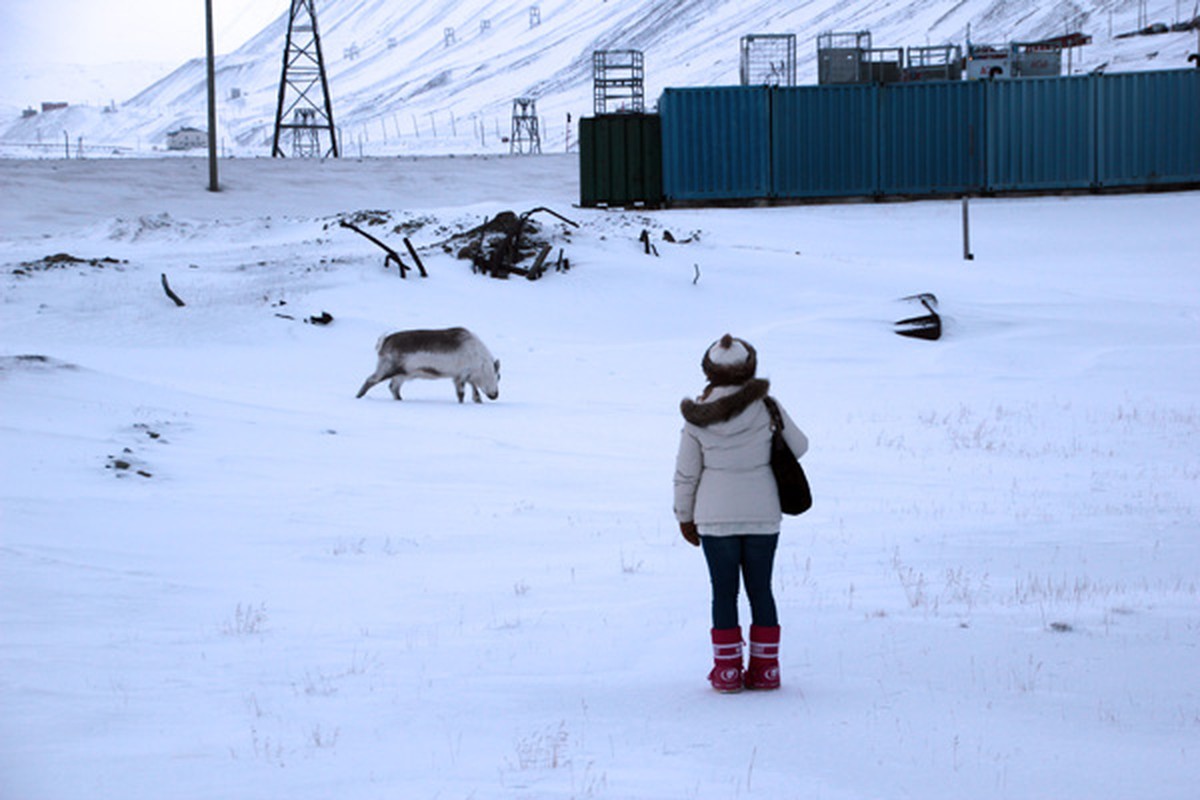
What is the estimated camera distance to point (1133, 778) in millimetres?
5156

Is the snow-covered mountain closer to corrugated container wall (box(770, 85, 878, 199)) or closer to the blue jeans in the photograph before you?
corrugated container wall (box(770, 85, 878, 199))

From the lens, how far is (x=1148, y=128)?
1612 inches

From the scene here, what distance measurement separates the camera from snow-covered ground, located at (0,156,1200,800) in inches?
213

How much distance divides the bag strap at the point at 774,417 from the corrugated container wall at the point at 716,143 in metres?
34.1

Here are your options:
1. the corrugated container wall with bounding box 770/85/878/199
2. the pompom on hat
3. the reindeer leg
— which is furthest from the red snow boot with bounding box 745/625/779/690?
the corrugated container wall with bounding box 770/85/878/199

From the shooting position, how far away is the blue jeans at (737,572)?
242 inches

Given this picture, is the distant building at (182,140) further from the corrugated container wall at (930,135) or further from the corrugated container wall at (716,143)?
the corrugated container wall at (930,135)

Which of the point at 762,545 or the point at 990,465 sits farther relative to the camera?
the point at 990,465

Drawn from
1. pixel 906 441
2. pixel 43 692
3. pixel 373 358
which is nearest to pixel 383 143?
pixel 373 358

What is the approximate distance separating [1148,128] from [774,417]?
39114mm

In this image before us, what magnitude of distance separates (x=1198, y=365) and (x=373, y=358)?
523 inches

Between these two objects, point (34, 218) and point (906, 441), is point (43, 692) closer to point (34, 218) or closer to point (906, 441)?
point (906, 441)

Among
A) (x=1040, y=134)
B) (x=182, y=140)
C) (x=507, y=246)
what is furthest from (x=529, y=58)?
(x=507, y=246)

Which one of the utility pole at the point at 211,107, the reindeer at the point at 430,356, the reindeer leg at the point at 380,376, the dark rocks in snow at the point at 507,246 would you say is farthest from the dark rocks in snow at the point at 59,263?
the utility pole at the point at 211,107
